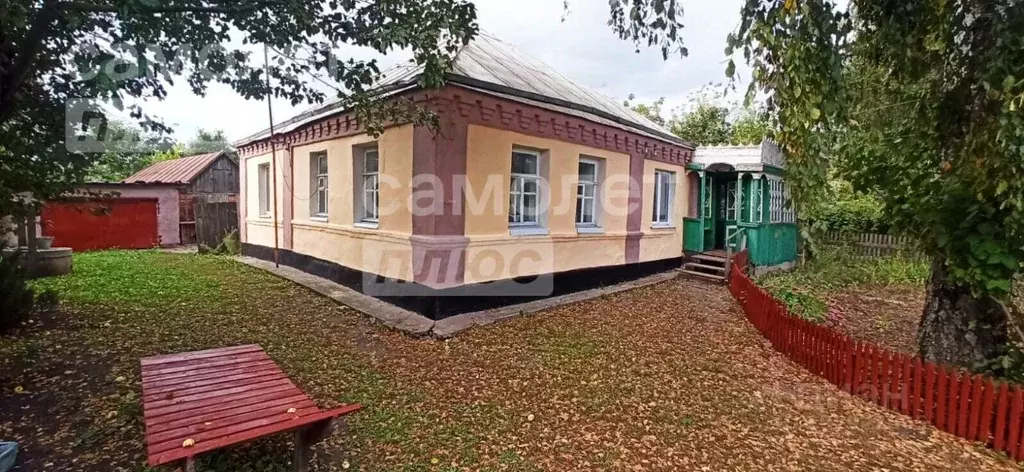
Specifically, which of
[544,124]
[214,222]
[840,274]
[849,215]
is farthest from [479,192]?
[849,215]

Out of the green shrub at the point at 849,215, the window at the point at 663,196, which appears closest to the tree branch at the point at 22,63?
the window at the point at 663,196

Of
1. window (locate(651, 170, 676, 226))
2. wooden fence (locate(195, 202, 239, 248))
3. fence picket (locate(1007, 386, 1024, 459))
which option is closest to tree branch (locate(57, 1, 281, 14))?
fence picket (locate(1007, 386, 1024, 459))

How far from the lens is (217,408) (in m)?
3.13

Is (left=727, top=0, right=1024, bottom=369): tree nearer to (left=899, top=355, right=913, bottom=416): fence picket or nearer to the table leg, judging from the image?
(left=899, top=355, right=913, bottom=416): fence picket

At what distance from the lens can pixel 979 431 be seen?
13.2 ft

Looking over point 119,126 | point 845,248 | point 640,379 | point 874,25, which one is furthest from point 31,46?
point 845,248

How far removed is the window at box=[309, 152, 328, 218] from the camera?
1020 cm

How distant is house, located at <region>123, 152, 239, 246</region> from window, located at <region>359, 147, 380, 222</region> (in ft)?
38.6

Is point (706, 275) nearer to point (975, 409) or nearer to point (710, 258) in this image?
point (710, 258)

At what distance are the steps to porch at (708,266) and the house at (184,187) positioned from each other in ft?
55.0

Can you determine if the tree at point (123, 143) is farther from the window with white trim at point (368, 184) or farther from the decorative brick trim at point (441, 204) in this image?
the decorative brick trim at point (441, 204)

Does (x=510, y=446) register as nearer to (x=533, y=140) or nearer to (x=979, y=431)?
(x=979, y=431)

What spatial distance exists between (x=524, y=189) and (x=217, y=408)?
242 inches

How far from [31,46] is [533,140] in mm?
6134
